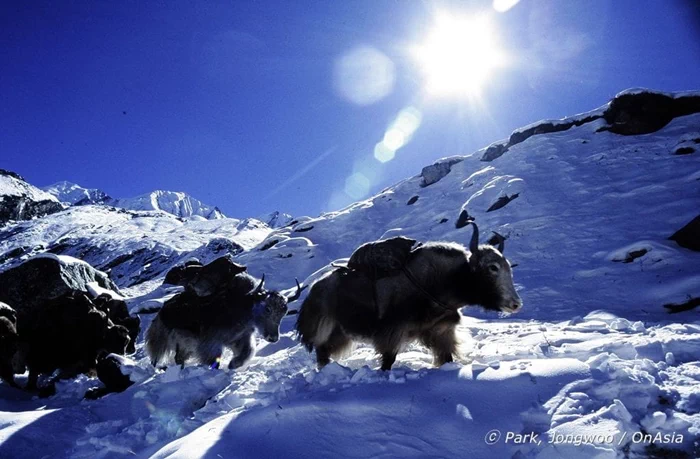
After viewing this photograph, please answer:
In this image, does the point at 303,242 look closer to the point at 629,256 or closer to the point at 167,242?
the point at 629,256

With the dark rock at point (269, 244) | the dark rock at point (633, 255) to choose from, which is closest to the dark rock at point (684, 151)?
the dark rock at point (633, 255)

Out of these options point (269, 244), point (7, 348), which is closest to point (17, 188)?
point (269, 244)

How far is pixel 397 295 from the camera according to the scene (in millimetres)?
4941

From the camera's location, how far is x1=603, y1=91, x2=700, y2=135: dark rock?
87.4ft

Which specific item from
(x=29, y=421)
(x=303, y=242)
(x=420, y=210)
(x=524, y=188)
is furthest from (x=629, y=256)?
(x=303, y=242)

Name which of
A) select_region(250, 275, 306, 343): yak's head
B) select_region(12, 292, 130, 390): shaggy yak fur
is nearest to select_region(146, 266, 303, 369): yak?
select_region(250, 275, 306, 343): yak's head

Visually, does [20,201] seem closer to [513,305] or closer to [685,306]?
[513,305]

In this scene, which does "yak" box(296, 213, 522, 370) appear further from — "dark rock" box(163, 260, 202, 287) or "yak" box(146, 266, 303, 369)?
"dark rock" box(163, 260, 202, 287)

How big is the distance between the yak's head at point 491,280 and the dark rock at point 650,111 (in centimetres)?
2886

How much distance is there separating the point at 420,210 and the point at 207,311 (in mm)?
25116

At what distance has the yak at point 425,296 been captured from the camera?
15.2 feet

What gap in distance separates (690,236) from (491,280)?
430 inches

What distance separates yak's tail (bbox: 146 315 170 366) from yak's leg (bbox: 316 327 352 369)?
345 centimetres

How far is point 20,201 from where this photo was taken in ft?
489
